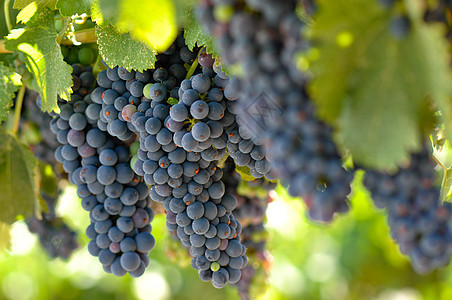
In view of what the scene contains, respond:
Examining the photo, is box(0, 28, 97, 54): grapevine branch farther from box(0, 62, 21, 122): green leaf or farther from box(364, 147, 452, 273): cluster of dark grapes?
box(364, 147, 452, 273): cluster of dark grapes

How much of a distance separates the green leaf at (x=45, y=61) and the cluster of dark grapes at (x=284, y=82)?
32cm

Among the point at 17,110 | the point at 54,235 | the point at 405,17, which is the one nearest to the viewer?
the point at 405,17

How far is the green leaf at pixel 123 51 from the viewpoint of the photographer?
56 centimetres

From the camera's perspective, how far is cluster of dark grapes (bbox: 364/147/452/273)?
35 centimetres

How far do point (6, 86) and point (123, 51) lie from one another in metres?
0.19

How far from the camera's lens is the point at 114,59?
22.5 inches

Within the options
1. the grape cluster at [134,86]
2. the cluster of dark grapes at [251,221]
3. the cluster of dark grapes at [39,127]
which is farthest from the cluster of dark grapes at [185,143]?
the cluster of dark grapes at [39,127]

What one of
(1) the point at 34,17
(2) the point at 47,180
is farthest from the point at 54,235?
(1) the point at 34,17

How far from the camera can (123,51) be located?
0.57m

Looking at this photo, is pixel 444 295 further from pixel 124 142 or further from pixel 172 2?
pixel 172 2

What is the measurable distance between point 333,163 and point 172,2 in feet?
0.59

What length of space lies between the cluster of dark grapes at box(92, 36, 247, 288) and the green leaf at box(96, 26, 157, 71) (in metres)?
0.03

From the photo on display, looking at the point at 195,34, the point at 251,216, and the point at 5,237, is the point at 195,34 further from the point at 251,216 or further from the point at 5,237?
the point at 5,237

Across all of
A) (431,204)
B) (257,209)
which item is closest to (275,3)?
(431,204)
